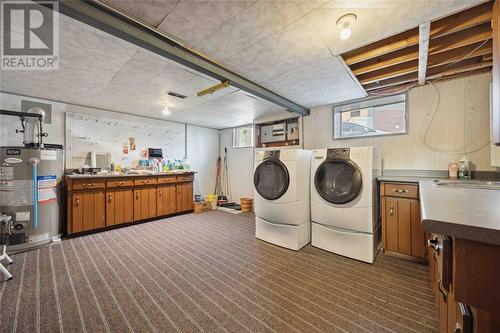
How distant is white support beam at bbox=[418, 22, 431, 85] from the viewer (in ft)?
5.28

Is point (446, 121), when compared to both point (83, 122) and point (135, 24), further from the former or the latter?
point (83, 122)

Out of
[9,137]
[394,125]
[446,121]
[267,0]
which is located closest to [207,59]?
[267,0]

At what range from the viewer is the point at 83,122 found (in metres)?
3.76

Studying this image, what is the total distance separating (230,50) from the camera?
192cm

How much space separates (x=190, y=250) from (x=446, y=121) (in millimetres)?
3830

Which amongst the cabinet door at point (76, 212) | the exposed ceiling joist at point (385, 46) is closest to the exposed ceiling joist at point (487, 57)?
the exposed ceiling joist at point (385, 46)

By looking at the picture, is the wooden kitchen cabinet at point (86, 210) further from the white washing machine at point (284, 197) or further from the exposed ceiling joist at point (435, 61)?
the exposed ceiling joist at point (435, 61)

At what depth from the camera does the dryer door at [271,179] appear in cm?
276

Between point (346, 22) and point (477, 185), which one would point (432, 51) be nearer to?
point (346, 22)

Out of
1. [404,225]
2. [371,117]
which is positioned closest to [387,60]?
[371,117]

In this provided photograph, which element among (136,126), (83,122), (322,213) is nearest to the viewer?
(322,213)

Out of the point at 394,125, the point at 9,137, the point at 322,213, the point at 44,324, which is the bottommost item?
the point at 44,324

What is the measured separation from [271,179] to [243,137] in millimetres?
2851

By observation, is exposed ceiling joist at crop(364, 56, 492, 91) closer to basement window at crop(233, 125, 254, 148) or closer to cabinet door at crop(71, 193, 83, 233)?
basement window at crop(233, 125, 254, 148)
